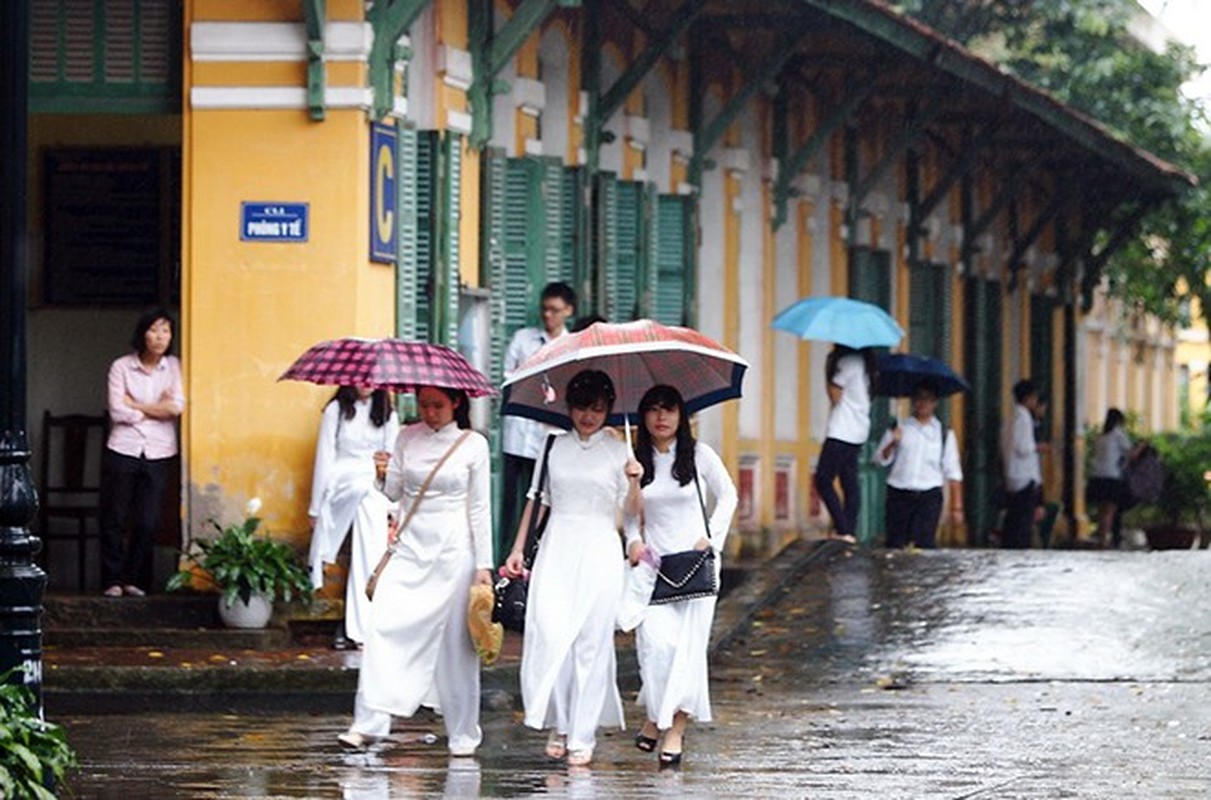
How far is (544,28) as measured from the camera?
74.6ft

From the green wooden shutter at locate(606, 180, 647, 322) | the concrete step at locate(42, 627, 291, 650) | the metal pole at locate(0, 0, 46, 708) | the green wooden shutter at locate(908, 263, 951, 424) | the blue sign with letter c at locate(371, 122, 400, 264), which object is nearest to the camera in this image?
the metal pole at locate(0, 0, 46, 708)

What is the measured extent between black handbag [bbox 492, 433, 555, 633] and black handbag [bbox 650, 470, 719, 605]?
0.54 metres

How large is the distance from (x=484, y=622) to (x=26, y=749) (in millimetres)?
4197

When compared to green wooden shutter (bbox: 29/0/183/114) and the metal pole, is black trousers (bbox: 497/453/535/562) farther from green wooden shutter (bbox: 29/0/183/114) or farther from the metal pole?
the metal pole

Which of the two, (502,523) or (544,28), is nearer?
(502,523)

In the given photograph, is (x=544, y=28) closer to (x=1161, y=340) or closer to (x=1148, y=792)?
(x=1148, y=792)

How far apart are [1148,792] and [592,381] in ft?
9.79

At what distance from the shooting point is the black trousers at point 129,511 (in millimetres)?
19047

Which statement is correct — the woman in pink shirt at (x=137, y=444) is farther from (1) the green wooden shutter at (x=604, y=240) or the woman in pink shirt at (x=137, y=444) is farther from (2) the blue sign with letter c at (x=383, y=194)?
(1) the green wooden shutter at (x=604, y=240)

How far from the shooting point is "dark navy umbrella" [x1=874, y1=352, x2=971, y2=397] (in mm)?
24688

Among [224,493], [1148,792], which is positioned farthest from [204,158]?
[1148,792]

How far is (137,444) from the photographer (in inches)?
751

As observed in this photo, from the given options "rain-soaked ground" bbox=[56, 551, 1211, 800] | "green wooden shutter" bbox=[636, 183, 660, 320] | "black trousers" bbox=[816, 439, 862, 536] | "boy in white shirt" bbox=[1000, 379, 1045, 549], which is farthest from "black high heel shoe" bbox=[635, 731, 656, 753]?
"boy in white shirt" bbox=[1000, 379, 1045, 549]

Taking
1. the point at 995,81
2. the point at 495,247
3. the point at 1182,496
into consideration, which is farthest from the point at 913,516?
the point at 1182,496
